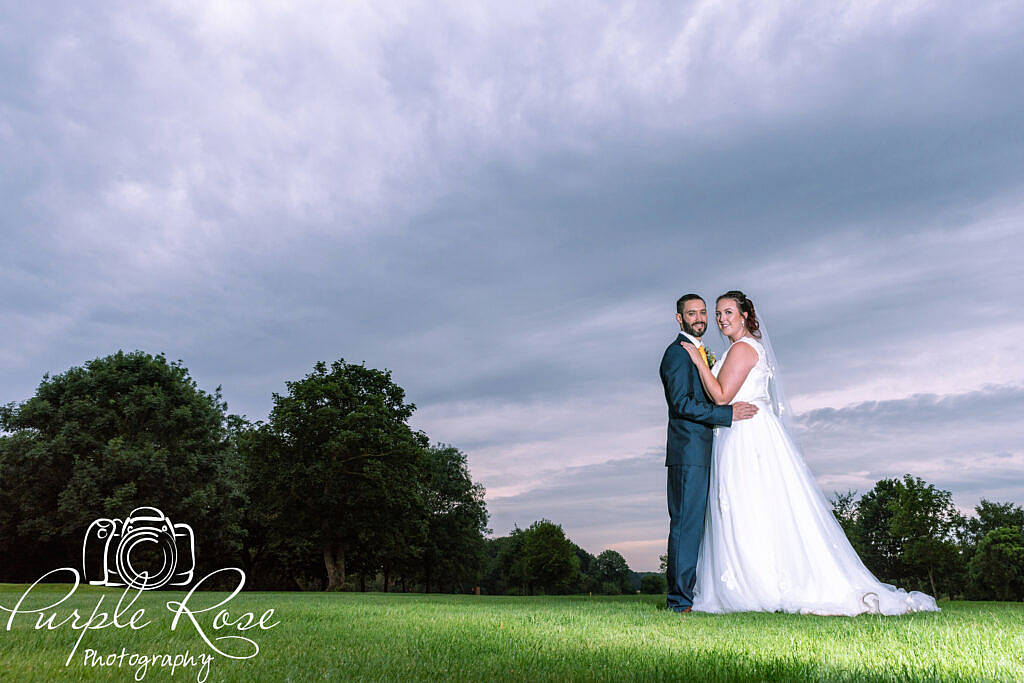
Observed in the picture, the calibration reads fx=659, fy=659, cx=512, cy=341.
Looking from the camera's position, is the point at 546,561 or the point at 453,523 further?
the point at 546,561

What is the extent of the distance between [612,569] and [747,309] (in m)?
93.4

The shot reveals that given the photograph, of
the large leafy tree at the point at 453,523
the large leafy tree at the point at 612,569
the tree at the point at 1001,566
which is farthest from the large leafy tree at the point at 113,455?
the large leafy tree at the point at 612,569

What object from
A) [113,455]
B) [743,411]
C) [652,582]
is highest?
[113,455]

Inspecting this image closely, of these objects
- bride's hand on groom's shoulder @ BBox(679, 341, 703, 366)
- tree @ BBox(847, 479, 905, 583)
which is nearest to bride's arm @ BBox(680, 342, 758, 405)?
bride's hand on groom's shoulder @ BBox(679, 341, 703, 366)

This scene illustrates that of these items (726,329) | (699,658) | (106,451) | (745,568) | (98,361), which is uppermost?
(98,361)

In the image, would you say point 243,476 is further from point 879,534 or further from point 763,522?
point 879,534

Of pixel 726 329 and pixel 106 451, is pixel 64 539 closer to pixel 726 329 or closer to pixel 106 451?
pixel 106 451

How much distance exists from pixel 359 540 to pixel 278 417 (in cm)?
869

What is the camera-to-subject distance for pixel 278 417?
36188 mm

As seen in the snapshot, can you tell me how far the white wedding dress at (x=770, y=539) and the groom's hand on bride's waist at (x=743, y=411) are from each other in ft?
0.77

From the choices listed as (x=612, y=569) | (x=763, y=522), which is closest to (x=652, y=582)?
(x=612, y=569)

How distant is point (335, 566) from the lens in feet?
128

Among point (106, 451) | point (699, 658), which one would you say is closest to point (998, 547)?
point (699, 658)

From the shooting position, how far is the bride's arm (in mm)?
8891
